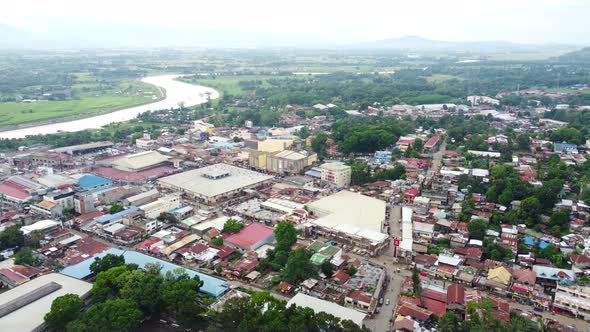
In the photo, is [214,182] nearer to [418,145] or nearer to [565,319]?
[418,145]

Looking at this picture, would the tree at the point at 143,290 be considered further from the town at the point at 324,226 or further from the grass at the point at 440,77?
the grass at the point at 440,77

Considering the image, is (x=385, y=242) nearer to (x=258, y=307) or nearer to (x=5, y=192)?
(x=258, y=307)

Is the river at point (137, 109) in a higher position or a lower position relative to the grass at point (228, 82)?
lower

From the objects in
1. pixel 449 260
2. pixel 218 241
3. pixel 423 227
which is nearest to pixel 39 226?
pixel 218 241

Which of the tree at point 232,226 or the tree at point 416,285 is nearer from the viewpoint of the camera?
the tree at point 416,285

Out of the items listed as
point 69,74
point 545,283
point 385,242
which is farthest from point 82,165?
point 69,74

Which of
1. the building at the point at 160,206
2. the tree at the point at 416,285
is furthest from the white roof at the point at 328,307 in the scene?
the building at the point at 160,206

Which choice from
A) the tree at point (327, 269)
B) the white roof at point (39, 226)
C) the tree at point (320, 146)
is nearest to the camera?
the tree at point (327, 269)
